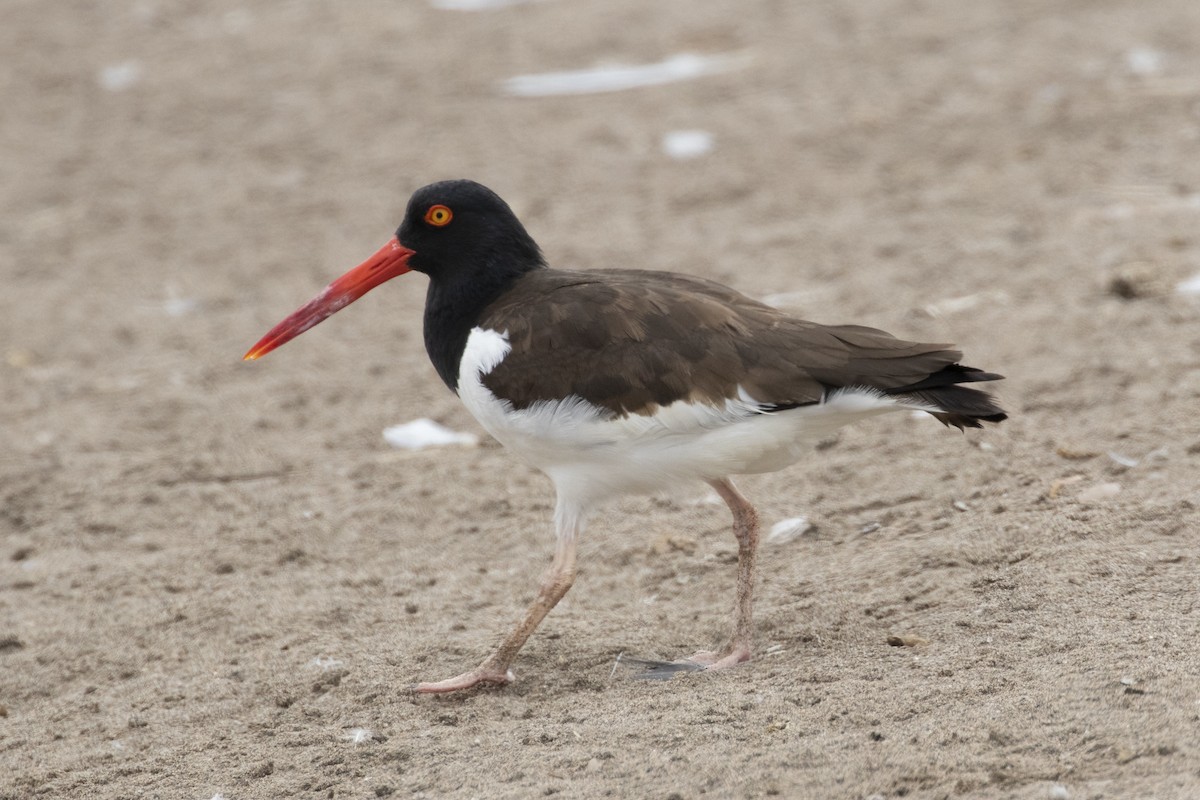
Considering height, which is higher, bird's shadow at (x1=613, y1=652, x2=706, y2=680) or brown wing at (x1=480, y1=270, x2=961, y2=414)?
brown wing at (x1=480, y1=270, x2=961, y2=414)

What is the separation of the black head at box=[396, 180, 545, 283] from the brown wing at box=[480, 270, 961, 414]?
37cm

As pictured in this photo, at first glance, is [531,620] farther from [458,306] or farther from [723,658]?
[458,306]

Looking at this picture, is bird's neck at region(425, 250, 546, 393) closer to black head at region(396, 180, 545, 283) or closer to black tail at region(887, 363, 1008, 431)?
black head at region(396, 180, 545, 283)

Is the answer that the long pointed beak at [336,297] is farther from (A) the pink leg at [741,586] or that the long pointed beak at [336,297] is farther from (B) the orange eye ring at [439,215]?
(A) the pink leg at [741,586]

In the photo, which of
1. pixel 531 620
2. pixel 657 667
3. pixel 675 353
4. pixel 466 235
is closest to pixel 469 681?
pixel 531 620

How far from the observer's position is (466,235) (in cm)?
593

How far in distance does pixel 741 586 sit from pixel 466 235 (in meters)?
1.82

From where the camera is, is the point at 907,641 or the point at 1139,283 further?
the point at 1139,283

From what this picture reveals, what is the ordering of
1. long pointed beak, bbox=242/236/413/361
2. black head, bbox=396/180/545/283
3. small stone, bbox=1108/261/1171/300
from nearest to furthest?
black head, bbox=396/180/545/283 → long pointed beak, bbox=242/236/413/361 → small stone, bbox=1108/261/1171/300

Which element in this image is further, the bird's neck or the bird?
the bird's neck

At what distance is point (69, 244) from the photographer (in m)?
11.0

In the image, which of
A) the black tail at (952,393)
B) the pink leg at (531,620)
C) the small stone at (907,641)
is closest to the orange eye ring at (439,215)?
the pink leg at (531,620)

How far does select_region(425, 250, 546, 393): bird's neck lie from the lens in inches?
227

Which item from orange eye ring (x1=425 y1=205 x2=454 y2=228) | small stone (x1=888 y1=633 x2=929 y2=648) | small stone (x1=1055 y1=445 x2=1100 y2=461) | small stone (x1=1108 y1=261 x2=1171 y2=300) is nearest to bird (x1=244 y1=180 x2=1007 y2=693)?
orange eye ring (x1=425 y1=205 x2=454 y2=228)
